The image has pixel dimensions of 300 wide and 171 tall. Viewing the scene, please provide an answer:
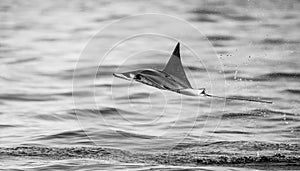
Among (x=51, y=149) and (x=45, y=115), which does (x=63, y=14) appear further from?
(x=51, y=149)

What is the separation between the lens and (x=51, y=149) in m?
13.4

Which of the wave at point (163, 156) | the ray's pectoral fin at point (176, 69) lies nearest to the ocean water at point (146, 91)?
the wave at point (163, 156)

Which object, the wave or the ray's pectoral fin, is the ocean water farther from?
the ray's pectoral fin

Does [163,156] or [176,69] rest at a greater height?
[176,69]

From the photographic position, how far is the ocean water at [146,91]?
43.3 feet

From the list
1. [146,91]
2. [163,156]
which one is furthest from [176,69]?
[146,91]

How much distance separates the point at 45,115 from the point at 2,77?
4446 mm

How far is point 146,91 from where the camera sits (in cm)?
1838

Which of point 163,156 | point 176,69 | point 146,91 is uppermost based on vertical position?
point 146,91

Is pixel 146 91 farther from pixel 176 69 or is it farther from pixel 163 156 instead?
pixel 176 69

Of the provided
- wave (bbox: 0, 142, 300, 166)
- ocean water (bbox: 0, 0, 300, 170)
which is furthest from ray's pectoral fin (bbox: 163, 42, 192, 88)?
wave (bbox: 0, 142, 300, 166)

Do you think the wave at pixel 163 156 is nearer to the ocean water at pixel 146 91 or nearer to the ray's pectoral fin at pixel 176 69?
the ocean water at pixel 146 91

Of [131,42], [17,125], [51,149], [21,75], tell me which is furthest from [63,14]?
[51,149]

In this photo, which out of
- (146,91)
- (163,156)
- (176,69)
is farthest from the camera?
(146,91)
